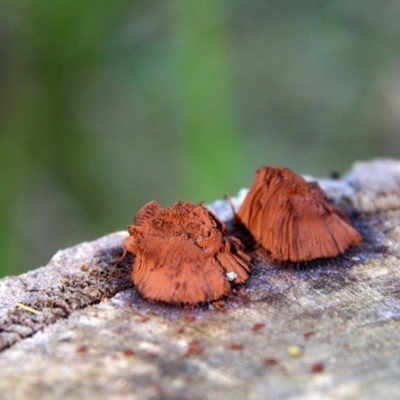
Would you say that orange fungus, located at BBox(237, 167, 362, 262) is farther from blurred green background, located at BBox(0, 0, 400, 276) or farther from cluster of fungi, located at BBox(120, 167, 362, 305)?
blurred green background, located at BBox(0, 0, 400, 276)

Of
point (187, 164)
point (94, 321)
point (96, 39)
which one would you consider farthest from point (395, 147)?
point (94, 321)

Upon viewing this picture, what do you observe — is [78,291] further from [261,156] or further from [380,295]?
[261,156]

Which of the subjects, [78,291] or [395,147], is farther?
[395,147]

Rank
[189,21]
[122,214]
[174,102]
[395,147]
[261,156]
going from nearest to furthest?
[189,21]
[174,102]
[122,214]
[261,156]
[395,147]

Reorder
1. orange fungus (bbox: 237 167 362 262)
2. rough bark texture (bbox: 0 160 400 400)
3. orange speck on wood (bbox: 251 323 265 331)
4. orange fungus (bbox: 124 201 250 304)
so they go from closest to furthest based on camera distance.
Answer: rough bark texture (bbox: 0 160 400 400) < orange speck on wood (bbox: 251 323 265 331) < orange fungus (bbox: 124 201 250 304) < orange fungus (bbox: 237 167 362 262)

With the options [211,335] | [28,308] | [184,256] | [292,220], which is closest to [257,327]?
[211,335]

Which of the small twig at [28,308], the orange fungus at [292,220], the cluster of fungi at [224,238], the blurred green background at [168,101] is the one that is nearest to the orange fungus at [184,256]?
the cluster of fungi at [224,238]

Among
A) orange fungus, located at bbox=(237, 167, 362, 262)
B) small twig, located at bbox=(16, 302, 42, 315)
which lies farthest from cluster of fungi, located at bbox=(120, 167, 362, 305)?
small twig, located at bbox=(16, 302, 42, 315)
